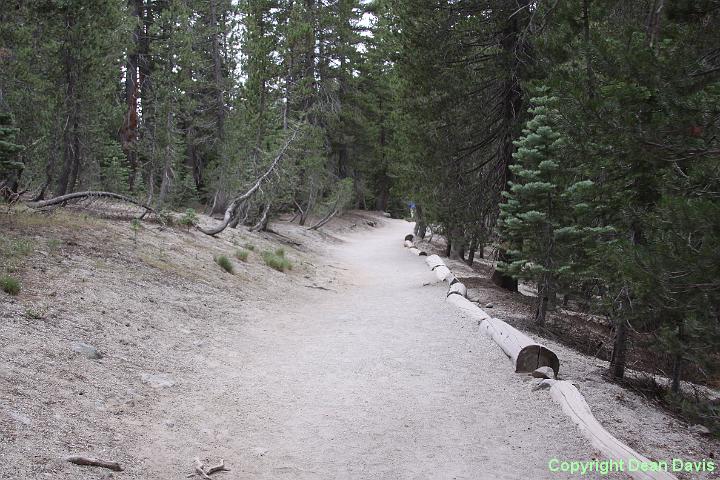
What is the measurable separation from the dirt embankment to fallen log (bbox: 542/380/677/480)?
3.24 meters

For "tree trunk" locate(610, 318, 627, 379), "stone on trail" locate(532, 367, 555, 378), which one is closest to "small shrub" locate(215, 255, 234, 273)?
"stone on trail" locate(532, 367, 555, 378)

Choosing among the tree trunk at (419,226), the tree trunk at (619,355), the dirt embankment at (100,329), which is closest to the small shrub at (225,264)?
the dirt embankment at (100,329)

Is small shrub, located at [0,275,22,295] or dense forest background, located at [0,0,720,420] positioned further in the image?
small shrub, located at [0,275,22,295]

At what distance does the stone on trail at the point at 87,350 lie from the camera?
5340 millimetres

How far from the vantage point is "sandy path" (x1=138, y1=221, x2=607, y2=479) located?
14.0ft

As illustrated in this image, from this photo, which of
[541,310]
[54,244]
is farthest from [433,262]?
[54,244]

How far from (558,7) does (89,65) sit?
8.95 m

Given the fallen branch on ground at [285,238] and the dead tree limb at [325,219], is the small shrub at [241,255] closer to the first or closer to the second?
the fallen branch on ground at [285,238]

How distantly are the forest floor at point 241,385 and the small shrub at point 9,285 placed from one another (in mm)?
85

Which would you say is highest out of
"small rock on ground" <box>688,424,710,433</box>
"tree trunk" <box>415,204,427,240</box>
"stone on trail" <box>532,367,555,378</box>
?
"tree trunk" <box>415,204,427,240</box>

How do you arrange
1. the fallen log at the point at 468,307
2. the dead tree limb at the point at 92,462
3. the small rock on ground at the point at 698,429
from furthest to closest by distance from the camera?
1. the fallen log at the point at 468,307
2. the small rock on ground at the point at 698,429
3. the dead tree limb at the point at 92,462

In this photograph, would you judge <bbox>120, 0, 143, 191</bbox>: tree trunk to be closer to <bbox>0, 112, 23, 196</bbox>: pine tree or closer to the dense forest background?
the dense forest background

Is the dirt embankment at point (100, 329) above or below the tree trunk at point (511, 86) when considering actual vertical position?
below

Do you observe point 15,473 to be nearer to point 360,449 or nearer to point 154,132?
point 360,449
